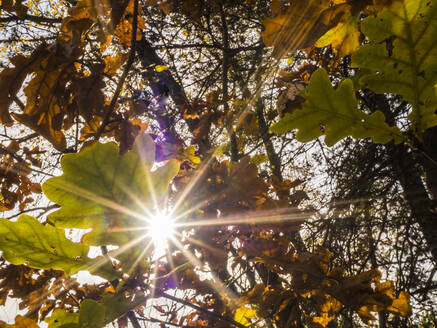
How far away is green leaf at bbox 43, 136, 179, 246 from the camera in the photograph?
1.76 feet

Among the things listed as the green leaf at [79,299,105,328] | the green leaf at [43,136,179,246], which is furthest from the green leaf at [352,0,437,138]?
the green leaf at [79,299,105,328]

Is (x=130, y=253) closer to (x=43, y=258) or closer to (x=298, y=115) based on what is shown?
(x=43, y=258)

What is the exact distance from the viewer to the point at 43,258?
0.56 meters

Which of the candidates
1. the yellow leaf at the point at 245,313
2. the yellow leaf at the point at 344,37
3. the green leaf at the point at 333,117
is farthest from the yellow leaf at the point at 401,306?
the yellow leaf at the point at 344,37

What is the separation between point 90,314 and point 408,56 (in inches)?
30.1

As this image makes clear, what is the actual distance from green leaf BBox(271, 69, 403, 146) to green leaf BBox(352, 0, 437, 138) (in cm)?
4

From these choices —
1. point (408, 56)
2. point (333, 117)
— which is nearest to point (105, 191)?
point (333, 117)

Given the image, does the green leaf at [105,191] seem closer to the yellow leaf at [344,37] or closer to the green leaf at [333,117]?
A: the green leaf at [333,117]

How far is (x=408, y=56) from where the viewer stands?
452mm

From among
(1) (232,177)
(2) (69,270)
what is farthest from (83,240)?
(1) (232,177)

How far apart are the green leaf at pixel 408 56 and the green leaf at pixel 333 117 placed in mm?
43

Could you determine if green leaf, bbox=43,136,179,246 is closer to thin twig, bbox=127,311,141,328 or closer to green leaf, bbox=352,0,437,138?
green leaf, bbox=352,0,437,138

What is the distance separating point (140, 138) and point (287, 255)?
1.11 metres

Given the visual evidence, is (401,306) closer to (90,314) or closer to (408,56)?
(408,56)
